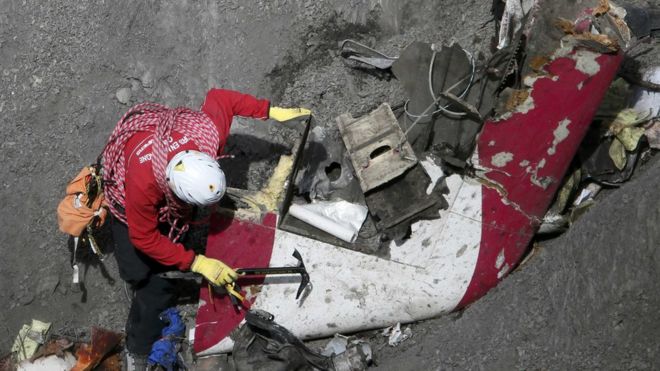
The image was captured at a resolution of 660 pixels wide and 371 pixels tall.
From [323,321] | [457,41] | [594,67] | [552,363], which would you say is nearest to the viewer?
[552,363]

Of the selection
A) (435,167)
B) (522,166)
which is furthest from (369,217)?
(522,166)

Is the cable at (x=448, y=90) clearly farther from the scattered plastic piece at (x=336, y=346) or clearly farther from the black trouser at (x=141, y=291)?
the black trouser at (x=141, y=291)

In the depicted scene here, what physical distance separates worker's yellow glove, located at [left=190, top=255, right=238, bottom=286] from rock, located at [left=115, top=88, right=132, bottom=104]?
1.52 meters

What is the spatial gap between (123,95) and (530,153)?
263 centimetres

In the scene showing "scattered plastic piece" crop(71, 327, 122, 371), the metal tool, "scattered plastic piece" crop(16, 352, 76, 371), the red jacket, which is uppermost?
the red jacket

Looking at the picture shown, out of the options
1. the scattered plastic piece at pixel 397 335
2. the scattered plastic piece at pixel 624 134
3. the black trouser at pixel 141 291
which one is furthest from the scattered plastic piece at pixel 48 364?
the scattered plastic piece at pixel 624 134

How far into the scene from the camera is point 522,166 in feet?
12.8

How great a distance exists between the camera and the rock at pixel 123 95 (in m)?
4.88

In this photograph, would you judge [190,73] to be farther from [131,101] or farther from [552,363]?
[552,363]

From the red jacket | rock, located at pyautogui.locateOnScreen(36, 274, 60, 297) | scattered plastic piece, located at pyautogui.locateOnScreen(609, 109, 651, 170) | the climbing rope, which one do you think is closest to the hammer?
the red jacket

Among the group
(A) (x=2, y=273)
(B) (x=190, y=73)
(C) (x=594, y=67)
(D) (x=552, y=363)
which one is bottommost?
(A) (x=2, y=273)

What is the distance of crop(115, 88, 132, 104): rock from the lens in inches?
192

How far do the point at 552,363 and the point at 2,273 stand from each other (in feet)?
11.0

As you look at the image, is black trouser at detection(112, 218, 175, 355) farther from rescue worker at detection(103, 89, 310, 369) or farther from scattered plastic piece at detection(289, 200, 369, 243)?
scattered plastic piece at detection(289, 200, 369, 243)
